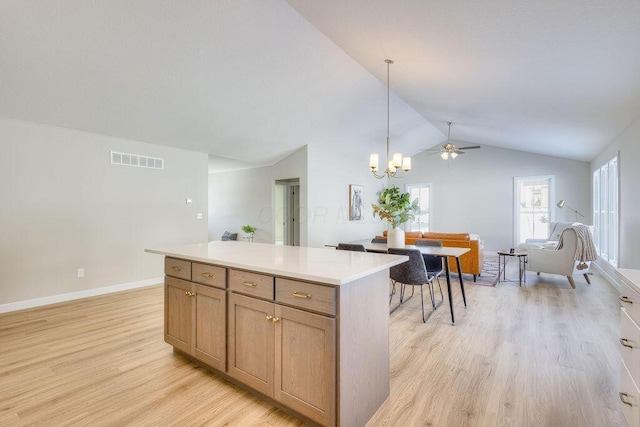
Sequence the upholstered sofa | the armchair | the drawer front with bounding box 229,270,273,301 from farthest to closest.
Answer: the upholstered sofa
the armchair
the drawer front with bounding box 229,270,273,301

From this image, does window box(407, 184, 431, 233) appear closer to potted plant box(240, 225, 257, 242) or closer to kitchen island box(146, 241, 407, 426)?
potted plant box(240, 225, 257, 242)

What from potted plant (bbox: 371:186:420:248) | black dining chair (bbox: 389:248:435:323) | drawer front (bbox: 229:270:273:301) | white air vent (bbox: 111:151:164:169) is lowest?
black dining chair (bbox: 389:248:435:323)

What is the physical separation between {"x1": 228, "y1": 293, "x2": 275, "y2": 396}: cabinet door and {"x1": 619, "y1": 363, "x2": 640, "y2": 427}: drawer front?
5.73 ft

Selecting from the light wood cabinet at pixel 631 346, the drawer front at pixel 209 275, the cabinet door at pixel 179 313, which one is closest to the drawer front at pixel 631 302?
the light wood cabinet at pixel 631 346

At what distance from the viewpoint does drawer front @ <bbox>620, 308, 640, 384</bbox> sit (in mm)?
1392

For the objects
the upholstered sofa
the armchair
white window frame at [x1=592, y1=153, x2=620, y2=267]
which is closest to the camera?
the armchair

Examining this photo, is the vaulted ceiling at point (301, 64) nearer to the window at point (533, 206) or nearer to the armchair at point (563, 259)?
the armchair at point (563, 259)

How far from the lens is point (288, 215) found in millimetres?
7867

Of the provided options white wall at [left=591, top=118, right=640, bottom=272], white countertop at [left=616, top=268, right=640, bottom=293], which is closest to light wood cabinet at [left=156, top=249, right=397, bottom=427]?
white countertop at [left=616, top=268, right=640, bottom=293]

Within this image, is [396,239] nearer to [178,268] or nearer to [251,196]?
[178,268]

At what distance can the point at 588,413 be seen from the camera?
1.86 m

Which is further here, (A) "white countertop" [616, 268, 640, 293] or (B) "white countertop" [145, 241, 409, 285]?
(B) "white countertop" [145, 241, 409, 285]

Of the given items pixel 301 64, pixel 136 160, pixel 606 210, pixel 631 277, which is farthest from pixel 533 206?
pixel 136 160

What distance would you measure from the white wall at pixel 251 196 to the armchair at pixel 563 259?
13.3 ft
